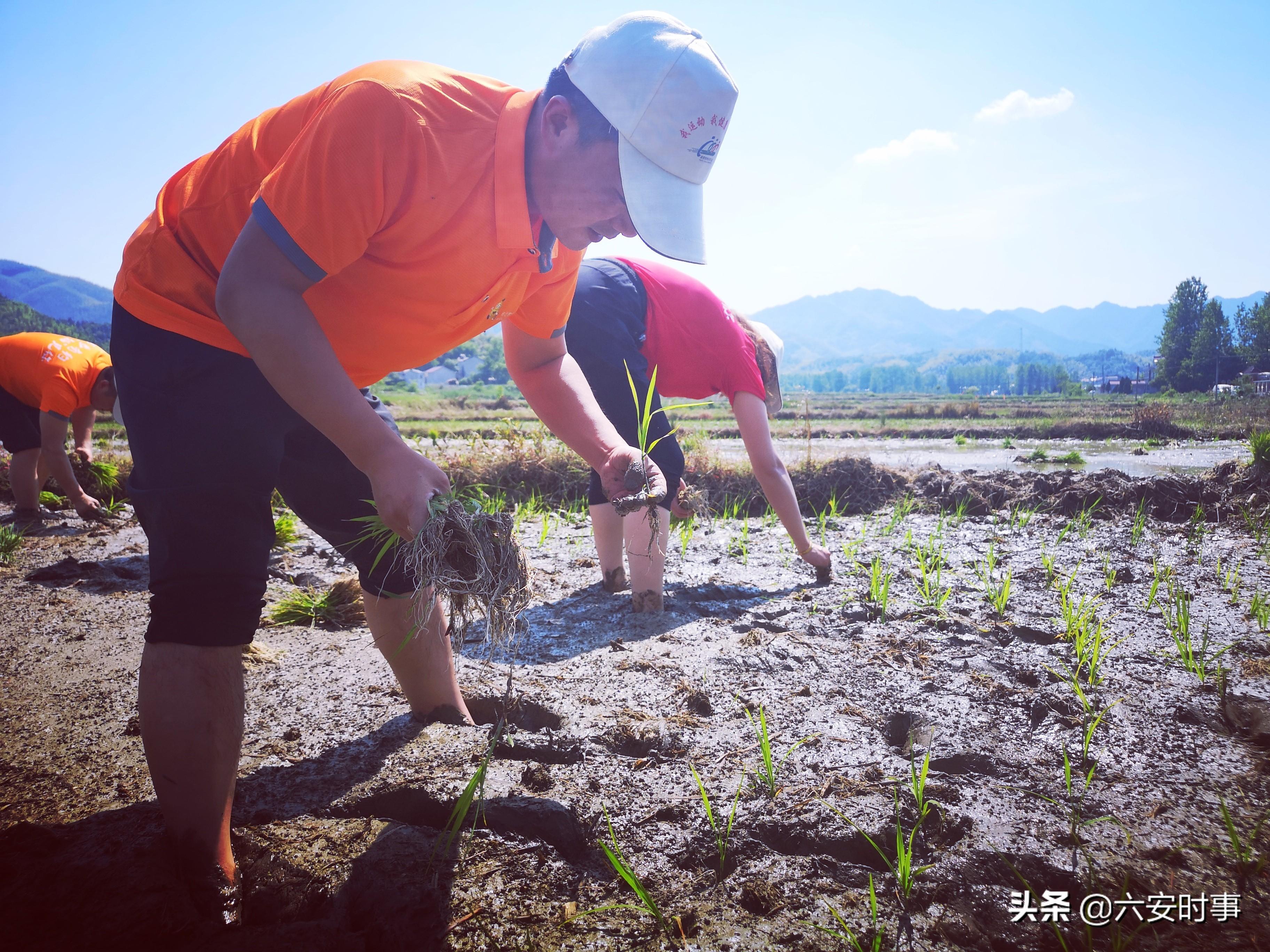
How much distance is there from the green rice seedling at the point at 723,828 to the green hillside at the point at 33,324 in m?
41.5

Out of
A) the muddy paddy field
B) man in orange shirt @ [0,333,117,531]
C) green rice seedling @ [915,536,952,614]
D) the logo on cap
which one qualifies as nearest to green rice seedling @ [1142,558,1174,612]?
the muddy paddy field

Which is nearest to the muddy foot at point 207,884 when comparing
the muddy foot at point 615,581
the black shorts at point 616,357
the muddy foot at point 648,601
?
the muddy foot at point 648,601

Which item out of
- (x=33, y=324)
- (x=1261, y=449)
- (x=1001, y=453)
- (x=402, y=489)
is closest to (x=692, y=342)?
(x=402, y=489)

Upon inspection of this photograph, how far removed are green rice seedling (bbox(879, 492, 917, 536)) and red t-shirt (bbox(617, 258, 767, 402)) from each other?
188cm

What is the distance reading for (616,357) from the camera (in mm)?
2824

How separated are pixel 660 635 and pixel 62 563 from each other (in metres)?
3.43

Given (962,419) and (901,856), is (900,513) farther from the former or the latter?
(962,419)

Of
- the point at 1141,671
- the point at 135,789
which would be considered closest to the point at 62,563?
the point at 135,789

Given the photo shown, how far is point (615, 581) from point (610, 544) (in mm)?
189

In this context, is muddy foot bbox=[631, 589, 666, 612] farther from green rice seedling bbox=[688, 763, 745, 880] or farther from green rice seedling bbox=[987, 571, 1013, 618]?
green rice seedling bbox=[987, 571, 1013, 618]

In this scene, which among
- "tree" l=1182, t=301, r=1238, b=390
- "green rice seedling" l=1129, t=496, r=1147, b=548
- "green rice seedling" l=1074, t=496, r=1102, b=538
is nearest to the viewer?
"green rice seedling" l=1129, t=496, r=1147, b=548

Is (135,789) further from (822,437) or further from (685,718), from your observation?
(822,437)

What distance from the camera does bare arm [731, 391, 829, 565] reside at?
2867 millimetres

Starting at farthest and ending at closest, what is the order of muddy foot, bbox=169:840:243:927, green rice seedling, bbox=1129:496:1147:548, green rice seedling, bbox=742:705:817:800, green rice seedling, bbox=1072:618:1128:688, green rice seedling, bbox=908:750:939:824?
green rice seedling, bbox=1129:496:1147:548 < green rice seedling, bbox=1072:618:1128:688 < green rice seedling, bbox=742:705:817:800 < green rice seedling, bbox=908:750:939:824 < muddy foot, bbox=169:840:243:927
